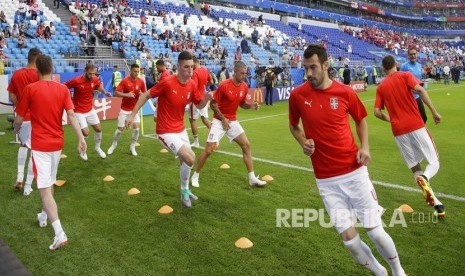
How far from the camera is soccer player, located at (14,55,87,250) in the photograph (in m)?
4.81

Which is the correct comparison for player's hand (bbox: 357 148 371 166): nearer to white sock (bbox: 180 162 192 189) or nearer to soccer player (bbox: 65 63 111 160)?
white sock (bbox: 180 162 192 189)

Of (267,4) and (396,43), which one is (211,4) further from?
(396,43)

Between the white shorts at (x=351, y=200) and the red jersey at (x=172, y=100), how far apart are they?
10.1ft

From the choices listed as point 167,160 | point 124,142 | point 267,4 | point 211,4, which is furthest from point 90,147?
point 267,4

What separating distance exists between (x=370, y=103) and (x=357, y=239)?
20090 millimetres

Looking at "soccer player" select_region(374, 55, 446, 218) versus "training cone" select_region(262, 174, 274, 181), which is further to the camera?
"training cone" select_region(262, 174, 274, 181)

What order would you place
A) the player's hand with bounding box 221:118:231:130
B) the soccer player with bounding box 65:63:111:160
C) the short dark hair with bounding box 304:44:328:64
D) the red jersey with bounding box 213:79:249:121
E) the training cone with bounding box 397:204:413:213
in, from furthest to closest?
the soccer player with bounding box 65:63:111:160 → the red jersey with bounding box 213:79:249:121 → the player's hand with bounding box 221:118:231:130 → the training cone with bounding box 397:204:413:213 → the short dark hair with bounding box 304:44:328:64

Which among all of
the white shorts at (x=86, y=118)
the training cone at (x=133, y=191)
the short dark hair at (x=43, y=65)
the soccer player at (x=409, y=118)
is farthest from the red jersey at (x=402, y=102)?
the white shorts at (x=86, y=118)

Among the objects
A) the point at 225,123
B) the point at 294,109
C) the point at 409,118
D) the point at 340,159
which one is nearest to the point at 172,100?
the point at 225,123

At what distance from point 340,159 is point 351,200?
1.26 ft

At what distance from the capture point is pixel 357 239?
12.0ft

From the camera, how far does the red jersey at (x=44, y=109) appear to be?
481 cm

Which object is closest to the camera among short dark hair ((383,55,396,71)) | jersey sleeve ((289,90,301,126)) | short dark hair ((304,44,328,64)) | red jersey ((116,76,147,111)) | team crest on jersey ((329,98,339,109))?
short dark hair ((304,44,328,64))

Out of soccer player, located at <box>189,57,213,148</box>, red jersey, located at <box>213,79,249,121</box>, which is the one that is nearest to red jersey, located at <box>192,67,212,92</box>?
soccer player, located at <box>189,57,213,148</box>
